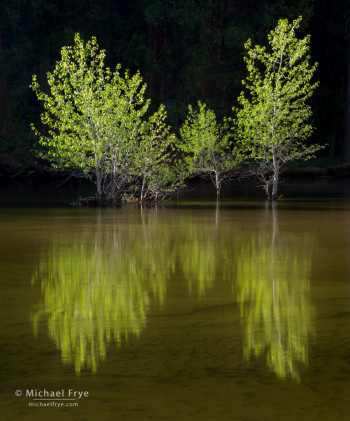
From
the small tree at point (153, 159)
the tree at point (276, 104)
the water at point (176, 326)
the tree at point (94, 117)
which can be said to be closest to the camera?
the water at point (176, 326)

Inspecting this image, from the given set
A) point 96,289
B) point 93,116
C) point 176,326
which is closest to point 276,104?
point 93,116

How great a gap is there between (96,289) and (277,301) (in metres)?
2.75

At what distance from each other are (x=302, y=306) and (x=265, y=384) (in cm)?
414

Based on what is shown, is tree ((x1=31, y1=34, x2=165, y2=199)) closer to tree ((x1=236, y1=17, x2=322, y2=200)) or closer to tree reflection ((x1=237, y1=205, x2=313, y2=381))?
tree ((x1=236, y1=17, x2=322, y2=200))

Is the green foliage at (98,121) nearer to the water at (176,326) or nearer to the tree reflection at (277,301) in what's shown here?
the water at (176,326)

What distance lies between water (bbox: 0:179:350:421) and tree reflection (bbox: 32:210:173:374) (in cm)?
3

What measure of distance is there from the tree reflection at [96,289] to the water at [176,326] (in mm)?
27

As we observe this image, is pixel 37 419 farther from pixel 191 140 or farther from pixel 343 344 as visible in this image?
pixel 191 140

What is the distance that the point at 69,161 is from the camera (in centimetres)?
3531

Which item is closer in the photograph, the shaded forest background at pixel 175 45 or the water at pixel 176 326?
the water at pixel 176 326

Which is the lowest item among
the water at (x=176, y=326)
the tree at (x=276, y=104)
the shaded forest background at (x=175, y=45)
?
the water at (x=176, y=326)

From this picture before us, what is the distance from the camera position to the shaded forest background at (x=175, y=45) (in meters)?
63.6

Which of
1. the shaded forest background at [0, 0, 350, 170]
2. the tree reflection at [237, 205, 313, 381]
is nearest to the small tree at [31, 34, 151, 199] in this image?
the tree reflection at [237, 205, 313, 381]

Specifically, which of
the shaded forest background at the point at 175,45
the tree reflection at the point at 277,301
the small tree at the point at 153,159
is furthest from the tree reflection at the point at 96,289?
the shaded forest background at the point at 175,45
